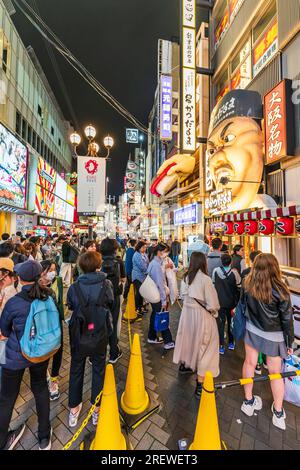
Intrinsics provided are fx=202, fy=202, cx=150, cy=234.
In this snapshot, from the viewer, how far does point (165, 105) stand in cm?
1712

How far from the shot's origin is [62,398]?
3.13m

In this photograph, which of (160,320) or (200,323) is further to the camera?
(160,320)

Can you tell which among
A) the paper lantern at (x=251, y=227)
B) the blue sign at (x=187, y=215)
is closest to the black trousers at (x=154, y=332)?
the paper lantern at (x=251, y=227)

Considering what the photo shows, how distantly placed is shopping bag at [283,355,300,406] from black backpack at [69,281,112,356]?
2747 millimetres

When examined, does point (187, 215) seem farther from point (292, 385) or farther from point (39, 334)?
point (39, 334)

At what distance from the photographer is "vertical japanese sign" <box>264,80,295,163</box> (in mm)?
6215

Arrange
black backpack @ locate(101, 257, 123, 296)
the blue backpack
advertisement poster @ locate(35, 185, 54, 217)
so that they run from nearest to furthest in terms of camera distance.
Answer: the blue backpack → black backpack @ locate(101, 257, 123, 296) → advertisement poster @ locate(35, 185, 54, 217)

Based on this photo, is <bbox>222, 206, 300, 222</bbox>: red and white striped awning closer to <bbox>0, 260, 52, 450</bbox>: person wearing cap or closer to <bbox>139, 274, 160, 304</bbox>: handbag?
<bbox>139, 274, 160, 304</bbox>: handbag

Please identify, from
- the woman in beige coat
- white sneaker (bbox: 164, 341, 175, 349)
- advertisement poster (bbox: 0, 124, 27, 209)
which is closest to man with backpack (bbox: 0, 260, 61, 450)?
the woman in beige coat

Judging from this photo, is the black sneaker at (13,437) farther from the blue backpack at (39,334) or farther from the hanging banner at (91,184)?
the hanging banner at (91,184)

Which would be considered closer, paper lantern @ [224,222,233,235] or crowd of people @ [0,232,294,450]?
→ crowd of people @ [0,232,294,450]

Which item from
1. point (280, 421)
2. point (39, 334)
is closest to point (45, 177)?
point (39, 334)

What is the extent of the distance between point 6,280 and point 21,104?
23091mm
